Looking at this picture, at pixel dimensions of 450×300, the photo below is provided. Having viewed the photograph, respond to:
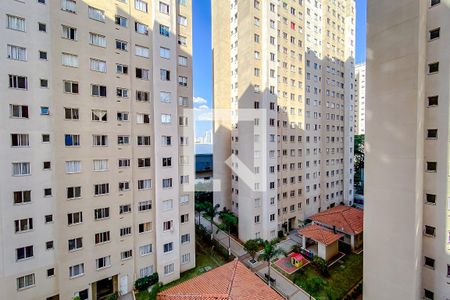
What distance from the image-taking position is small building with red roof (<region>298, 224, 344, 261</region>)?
25.8 m

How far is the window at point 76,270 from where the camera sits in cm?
1806

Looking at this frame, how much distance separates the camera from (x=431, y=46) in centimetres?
1598

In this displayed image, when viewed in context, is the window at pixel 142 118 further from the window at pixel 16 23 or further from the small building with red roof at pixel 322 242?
the small building with red roof at pixel 322 242

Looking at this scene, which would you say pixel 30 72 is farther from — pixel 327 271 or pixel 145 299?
pixel 327 271

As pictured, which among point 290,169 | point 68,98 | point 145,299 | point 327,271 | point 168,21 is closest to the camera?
point 68,98

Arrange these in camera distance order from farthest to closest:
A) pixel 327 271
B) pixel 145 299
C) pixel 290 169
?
pixel 290 169 → pixel 327 271 → pixel 145 299

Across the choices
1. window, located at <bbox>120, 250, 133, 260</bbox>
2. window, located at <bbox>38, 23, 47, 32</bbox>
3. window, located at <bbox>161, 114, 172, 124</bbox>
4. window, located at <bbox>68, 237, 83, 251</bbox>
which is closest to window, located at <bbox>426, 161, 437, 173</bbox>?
window, located at <bbox>161, 114, 172, 124</bbox>

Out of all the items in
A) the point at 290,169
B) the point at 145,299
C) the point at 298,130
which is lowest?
the point at 145,299

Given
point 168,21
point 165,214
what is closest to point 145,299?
point 165,214

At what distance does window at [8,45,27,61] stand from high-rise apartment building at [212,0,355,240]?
23.4 m

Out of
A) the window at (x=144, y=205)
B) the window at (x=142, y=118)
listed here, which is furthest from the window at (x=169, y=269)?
the window at (x=142, y=118)

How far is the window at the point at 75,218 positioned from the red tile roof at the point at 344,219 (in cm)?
3056

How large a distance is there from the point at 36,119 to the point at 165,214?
1393cm

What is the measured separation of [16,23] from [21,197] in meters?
13.2
